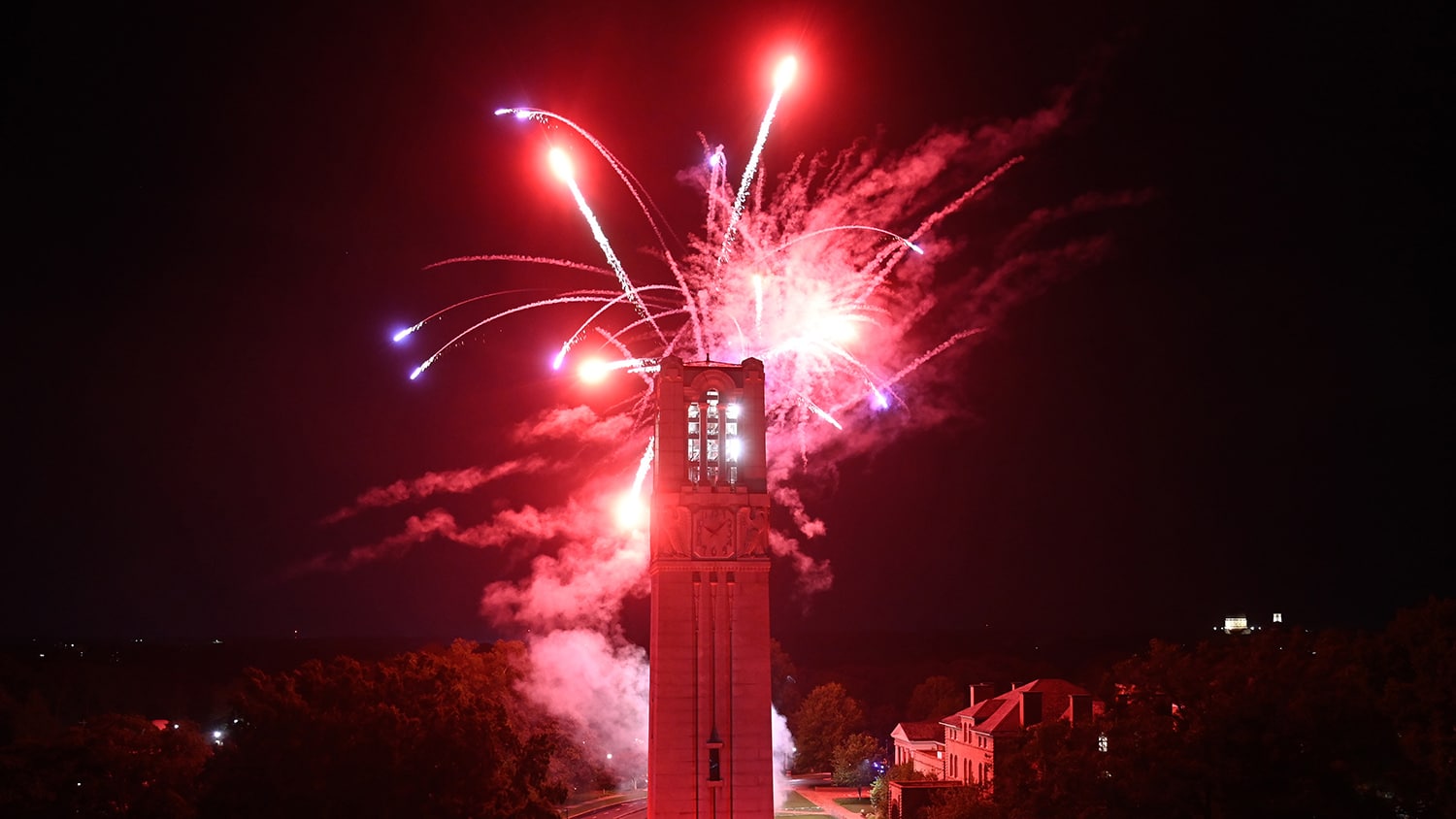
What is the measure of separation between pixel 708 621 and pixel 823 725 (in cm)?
6977

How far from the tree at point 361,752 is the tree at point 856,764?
2163 inches

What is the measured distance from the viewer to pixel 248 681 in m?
42.7

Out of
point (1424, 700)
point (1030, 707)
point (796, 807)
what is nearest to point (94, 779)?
point (1424, 700)

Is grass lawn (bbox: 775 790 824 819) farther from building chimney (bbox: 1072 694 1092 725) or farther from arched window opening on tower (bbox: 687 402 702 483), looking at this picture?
arched window opening on tower (bbox: 687 402 702 483)

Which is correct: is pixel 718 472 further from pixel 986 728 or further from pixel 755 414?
pixel 986 728

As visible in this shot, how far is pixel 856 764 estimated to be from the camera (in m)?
98.6

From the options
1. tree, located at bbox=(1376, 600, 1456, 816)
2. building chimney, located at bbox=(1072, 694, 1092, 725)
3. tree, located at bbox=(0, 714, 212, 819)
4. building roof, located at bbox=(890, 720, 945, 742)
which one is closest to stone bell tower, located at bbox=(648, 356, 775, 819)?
tree, located at bbox=(0, 714, 212, 819)

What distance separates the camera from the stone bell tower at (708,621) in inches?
1704

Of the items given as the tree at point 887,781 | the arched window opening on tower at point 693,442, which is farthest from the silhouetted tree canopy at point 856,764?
the arched window opening on tower at point 693,442

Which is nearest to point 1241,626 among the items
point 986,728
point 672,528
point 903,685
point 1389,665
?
point 903,685

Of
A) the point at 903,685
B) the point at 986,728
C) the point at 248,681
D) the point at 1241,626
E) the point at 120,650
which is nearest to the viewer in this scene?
the point at 248,681

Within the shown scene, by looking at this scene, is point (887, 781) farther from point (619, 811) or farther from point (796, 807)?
point (619, 811)

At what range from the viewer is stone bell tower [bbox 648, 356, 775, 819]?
1704 inches

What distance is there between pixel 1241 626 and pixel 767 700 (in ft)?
493
